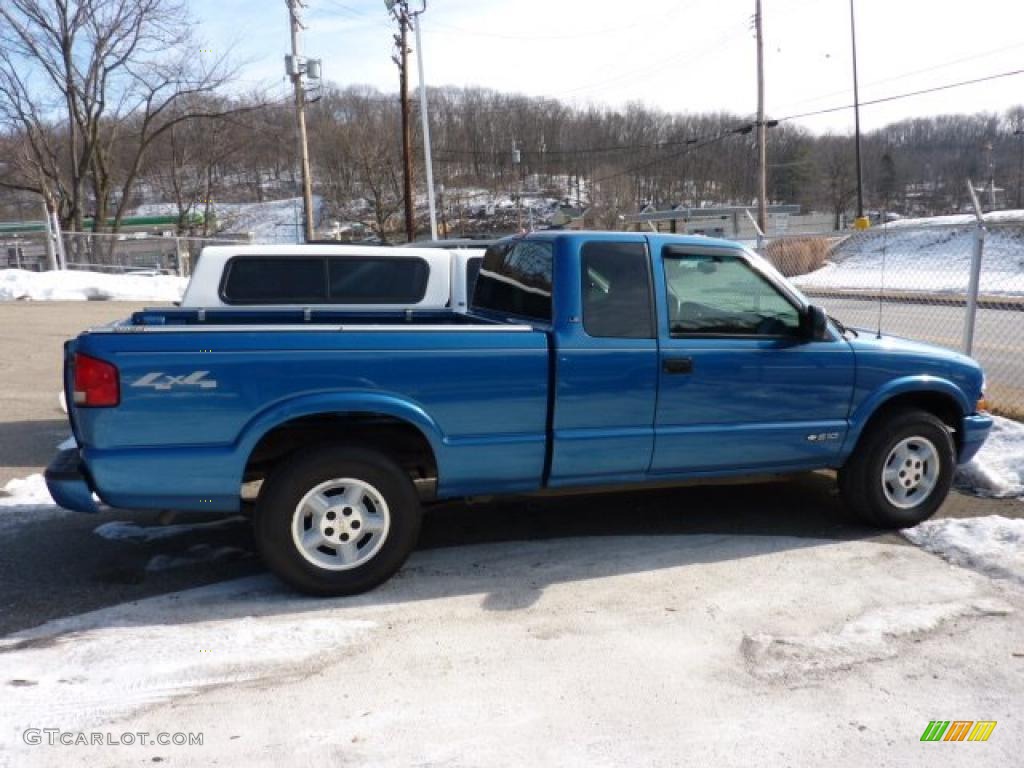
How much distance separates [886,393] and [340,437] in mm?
3197

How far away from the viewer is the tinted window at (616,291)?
4.34m

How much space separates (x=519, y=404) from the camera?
414 cm

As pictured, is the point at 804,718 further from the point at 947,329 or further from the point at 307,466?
the point at 947,329

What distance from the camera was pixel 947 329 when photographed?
15859 mm

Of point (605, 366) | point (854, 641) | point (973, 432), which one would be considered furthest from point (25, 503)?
point (973, 432)

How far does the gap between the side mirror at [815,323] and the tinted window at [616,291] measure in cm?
A: 94

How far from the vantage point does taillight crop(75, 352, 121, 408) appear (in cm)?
358

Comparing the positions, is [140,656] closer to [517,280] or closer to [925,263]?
[517,280]

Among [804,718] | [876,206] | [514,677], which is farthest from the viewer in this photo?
[876,206]

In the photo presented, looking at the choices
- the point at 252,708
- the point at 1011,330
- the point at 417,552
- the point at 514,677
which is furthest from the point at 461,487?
the point at 1011,330

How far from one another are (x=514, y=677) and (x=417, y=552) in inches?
60.7

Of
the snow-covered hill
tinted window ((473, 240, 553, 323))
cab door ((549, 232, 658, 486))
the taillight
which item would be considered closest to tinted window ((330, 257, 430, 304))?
tinted window ((473, 240, 553, 323))

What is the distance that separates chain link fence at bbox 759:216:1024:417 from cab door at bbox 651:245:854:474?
83 cm

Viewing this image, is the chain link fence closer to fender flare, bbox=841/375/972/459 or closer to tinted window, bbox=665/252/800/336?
fender flare, bbox=841/375/972/459
